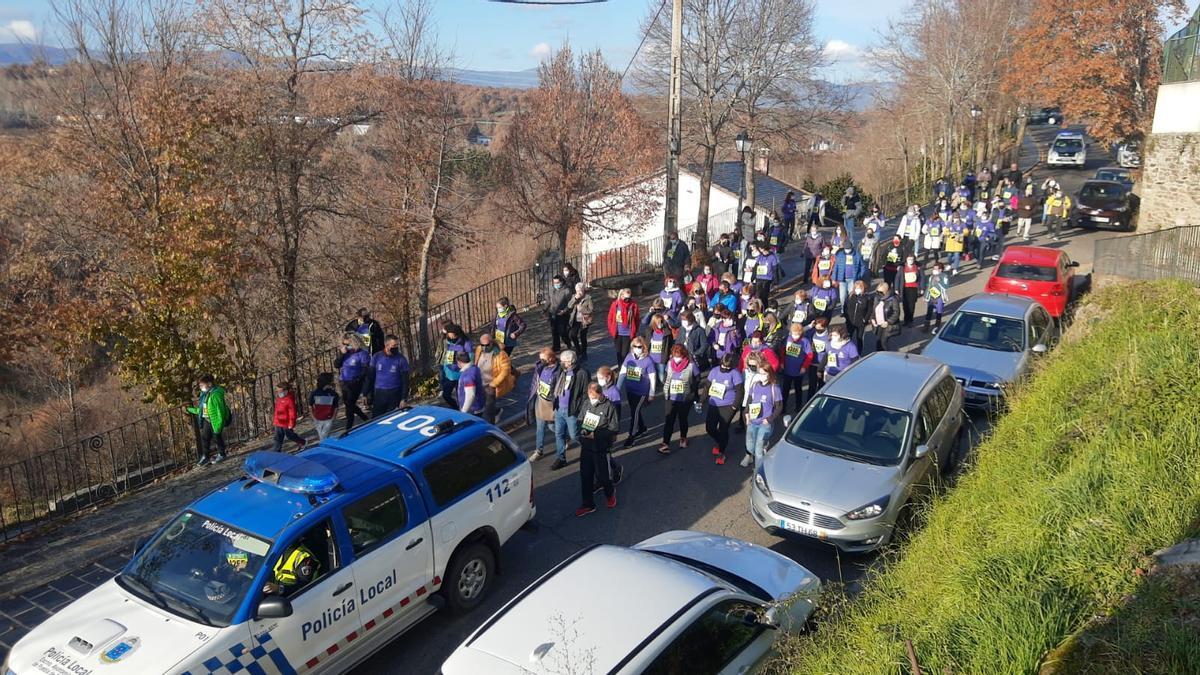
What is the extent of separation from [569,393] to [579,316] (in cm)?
396

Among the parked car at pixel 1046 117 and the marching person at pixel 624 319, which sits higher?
the parked car at pixel 1046 117

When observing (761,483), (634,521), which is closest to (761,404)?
(761,483)

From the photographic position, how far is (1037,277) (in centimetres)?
1573

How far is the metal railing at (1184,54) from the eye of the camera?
65.6 feet

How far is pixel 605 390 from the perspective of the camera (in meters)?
9.82

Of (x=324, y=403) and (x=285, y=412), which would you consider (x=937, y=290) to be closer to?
(x=324, y=403)

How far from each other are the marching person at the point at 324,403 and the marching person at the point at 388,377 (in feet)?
2.09

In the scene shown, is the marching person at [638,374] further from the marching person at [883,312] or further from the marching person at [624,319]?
the marching person at [883,312]

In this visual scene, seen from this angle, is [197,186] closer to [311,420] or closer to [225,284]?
[225,284]

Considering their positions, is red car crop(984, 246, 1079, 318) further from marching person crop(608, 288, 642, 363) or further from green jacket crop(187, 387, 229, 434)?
green jacket crop(187, 387, 229, 434)

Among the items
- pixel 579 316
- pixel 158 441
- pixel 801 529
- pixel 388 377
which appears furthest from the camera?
pixel 158 441

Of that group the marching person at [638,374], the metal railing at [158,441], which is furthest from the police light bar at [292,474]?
the metal railing at [158,441]

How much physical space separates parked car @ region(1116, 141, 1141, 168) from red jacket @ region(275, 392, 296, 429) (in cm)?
3341

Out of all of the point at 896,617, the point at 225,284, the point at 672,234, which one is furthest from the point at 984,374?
the point at 225,284
